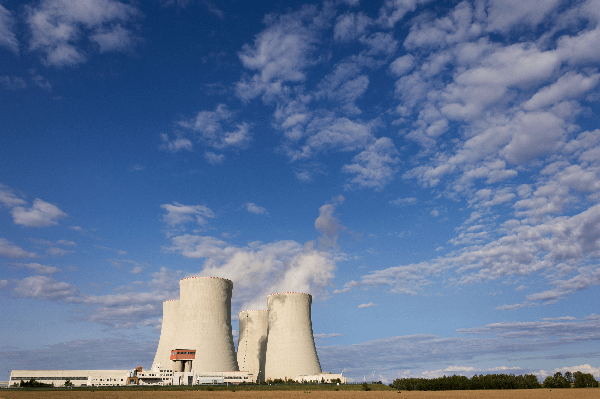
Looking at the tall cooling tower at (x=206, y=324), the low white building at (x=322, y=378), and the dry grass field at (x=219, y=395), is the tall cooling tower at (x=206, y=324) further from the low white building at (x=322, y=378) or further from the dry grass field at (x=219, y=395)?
the dry grass field at (x=219, y=395)

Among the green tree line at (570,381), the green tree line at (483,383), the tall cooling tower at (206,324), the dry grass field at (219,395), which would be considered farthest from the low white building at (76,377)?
the green tree line at (570,381)

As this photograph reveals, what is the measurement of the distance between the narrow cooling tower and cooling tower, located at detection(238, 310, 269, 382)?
12288 millimetres

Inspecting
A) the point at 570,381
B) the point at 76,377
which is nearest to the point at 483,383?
the point at 570,381

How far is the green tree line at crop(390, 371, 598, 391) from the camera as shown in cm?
5356

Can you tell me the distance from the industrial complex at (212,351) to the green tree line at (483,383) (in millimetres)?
9017

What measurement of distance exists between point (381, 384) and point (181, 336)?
24.4 meters

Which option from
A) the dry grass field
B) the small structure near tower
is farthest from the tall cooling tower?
the dry grass field

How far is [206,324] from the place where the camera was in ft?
177

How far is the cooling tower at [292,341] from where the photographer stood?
182 ft

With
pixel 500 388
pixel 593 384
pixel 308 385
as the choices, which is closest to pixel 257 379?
pixel 308 385

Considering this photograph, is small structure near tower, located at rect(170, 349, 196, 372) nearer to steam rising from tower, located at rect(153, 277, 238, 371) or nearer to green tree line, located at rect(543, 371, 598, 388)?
steam rising from tower, located at rect(153, 277, 238, 371)

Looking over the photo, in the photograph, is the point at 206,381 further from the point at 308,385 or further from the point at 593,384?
the point at 593,384

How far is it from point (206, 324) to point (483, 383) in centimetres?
3353

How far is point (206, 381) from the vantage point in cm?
5256
